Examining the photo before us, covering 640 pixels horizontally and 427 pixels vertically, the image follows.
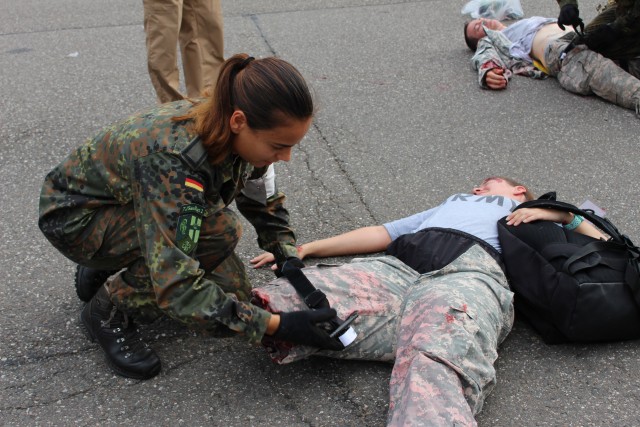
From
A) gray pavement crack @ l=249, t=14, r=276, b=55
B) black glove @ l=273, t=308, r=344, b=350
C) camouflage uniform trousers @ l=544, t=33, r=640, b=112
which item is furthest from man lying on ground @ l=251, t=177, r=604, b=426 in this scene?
gray pavement crack @ l=249, t=14, r=276, b=55

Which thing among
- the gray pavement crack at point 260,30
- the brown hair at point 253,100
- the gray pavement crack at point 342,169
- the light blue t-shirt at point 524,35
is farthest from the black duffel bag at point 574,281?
the gray pavement crack at point 260,30

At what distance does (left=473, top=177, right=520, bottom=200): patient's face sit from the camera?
315 cm

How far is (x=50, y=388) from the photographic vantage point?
2.40m

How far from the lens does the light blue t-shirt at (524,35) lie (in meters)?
5.04

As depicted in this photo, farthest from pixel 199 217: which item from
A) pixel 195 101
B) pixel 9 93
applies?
pixel 9 93

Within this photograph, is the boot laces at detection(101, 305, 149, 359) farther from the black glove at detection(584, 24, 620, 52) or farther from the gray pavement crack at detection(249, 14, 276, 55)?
the black glove at detection(584, 24, 620, 52)

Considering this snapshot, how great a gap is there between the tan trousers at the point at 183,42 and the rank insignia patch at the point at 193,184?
1.76 meters

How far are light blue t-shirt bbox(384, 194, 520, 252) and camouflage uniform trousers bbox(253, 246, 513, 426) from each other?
0.14m

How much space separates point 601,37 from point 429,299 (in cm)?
281

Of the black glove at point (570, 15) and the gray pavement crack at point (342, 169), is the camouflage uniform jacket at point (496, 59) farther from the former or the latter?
the gray pavement crack at point (342, 169)

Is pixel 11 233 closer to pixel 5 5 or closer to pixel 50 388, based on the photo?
pixel 50 388

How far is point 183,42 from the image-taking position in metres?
4.00

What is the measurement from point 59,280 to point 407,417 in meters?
1.51

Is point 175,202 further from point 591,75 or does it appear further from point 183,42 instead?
point 591,75
